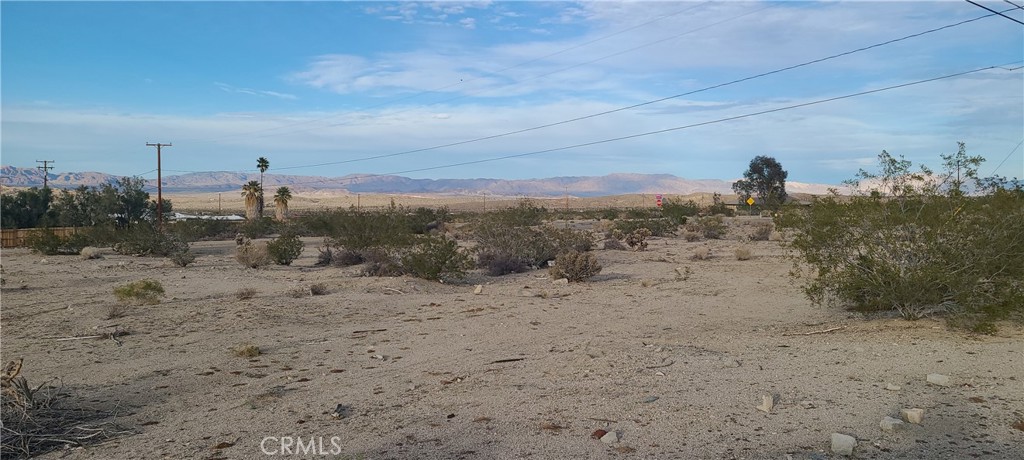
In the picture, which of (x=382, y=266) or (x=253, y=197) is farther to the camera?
(x=253, y=197)

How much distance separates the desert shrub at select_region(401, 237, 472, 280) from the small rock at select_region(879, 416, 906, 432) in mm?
15586

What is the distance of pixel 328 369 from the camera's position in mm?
10680

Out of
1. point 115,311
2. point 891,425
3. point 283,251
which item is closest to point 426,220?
point 283,251

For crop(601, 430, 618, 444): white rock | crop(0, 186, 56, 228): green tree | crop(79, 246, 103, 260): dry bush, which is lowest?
crop(79, 246, 103, 260): dry bush

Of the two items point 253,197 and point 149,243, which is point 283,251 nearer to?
point 149,243

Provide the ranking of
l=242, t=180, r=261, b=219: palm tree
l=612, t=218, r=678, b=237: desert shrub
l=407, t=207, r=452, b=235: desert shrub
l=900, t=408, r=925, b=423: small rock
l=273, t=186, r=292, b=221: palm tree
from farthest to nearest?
l=273, t=186, r=292, b=221: palm tree < l=242, t=180, r=261, b=219: palm tree < l=407, t=207, r=452, b=235: desert shrub < l=612, t=218, r=678, b=237: desert shrub < l=900, t=408, r=925, b=423: small rock

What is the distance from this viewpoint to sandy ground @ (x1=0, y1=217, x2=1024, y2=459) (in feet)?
23.6

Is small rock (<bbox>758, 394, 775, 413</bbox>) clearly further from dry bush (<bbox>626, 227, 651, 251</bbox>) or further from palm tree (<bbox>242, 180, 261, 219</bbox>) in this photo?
palm tree (<bbox>242, 180, 261, 219</bbox>)

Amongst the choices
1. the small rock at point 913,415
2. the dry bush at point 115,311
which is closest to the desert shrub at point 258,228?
the dry bush at point 115,311

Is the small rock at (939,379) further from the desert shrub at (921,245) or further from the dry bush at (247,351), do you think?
the dry bush at (247,351)

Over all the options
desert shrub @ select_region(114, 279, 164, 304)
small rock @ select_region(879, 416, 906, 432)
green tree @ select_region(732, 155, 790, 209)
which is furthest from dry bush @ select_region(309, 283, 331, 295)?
green tree @ select_region(732, 155, 790, 209)

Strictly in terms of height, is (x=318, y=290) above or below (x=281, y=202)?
below

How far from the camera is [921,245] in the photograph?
1228 cm

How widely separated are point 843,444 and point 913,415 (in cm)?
129
